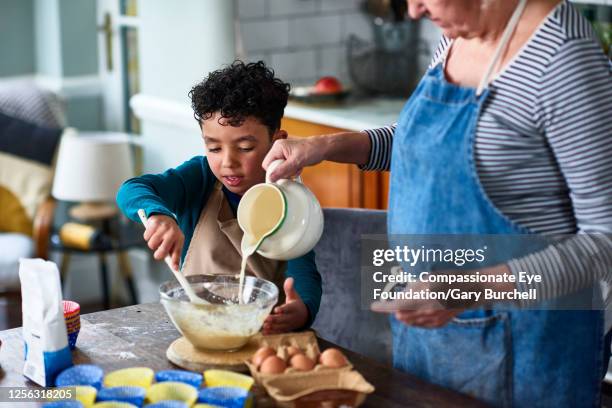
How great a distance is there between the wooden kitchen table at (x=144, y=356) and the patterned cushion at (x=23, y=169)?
2.37m

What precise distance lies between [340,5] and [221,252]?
257 cm

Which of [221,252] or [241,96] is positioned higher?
[241,96]

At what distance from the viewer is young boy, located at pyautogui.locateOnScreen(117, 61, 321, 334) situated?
80.3 inches

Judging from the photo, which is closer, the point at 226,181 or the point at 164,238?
the point at 164,238

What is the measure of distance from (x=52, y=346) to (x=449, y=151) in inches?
29.4

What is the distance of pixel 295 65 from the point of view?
14.4 ft

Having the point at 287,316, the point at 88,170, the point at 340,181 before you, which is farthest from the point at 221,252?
the point at 88,170

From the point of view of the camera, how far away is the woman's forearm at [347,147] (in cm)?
189

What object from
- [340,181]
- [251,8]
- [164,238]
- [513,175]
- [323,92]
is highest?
[251,8]

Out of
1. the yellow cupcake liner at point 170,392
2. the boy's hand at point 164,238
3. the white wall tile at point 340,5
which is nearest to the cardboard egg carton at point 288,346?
the yellow cupcake liner at point 170,392

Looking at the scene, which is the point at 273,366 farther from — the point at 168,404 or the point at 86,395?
the point at 86,395

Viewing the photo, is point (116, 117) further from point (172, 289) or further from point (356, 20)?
point (172, 289)

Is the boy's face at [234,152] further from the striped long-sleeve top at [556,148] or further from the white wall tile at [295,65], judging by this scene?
the white wall tile at [295,65]

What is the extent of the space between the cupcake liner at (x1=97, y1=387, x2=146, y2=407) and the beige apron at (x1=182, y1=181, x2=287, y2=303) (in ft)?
1.83
